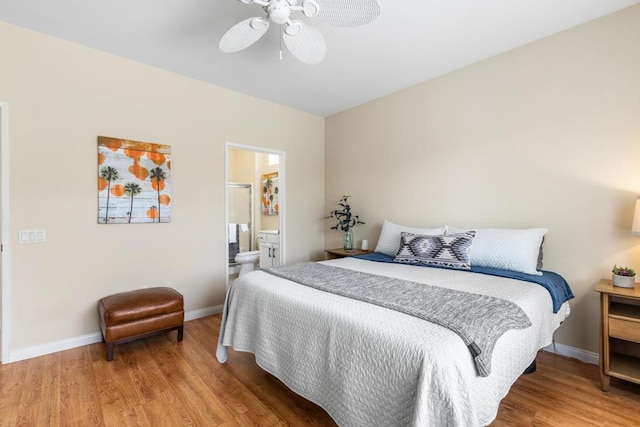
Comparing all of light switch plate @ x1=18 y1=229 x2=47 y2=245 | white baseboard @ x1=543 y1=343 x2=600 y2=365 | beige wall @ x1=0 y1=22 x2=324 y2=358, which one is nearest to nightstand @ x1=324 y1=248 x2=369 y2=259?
beige wall @ x1=0 y1=22 x2=324 y2=358

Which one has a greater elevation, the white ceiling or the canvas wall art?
the white ceiling

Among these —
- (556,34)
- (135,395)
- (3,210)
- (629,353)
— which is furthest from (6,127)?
(629,353)

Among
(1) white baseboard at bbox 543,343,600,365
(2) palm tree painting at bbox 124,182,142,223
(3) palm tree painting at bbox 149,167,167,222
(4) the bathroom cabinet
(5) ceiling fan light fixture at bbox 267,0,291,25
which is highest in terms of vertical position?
(5) ceiling fan light fixture at bbox 267,0,291,25

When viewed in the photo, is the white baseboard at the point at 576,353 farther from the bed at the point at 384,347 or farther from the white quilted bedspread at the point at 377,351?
the white quilted bedspread at the point at 377,351

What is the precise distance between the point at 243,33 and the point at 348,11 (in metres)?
0.68

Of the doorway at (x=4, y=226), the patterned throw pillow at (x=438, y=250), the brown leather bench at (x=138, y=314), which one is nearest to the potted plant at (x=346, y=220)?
the patterned throw pillow at (x=438, y=250)

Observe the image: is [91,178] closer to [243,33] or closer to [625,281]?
[243,33]

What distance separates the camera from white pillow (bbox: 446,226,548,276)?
2.39 m

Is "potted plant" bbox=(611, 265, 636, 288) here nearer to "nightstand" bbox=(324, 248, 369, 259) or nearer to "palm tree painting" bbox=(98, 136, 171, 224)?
"nightstand" bbox=(324, 248, 369, 259)

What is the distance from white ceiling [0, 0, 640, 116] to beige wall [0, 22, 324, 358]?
0.79 feet

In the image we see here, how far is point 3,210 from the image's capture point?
2.39m

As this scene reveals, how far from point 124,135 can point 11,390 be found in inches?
84.4

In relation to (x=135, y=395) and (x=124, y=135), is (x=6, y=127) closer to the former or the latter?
(x=124, y=135)

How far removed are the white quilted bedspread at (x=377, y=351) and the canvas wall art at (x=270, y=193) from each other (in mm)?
3291
